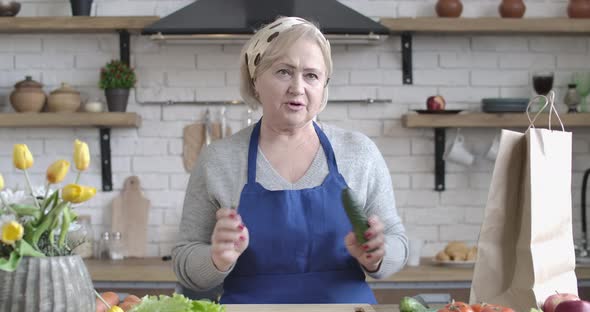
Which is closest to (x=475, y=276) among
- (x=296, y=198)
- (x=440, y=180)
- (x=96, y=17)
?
(x=296, y=198)

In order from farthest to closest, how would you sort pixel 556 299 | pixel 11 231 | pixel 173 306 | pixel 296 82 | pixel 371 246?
pixel 296 82 → pixel 371 246 → pixel 556 299 → pixel 173 306 → pixel 11 231

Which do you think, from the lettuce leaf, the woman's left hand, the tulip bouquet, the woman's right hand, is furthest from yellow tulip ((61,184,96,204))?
the woman's left hand

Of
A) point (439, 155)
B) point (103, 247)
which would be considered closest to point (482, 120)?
point (439, 155)

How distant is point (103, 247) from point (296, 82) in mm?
2314

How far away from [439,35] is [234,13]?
1.08m

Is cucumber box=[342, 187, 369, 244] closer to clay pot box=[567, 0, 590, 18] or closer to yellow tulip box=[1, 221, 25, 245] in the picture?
yellow tulip box=[1, 221, 25, 245]

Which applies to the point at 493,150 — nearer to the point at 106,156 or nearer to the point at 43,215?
the point at 106,156

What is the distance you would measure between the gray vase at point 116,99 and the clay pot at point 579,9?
213 centimetres

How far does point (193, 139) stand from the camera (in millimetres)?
4320

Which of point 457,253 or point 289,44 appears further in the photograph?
point 457,253

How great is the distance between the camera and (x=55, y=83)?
14.2 ft

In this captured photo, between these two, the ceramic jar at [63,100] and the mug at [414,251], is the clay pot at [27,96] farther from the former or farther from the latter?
the mug at [414,251]

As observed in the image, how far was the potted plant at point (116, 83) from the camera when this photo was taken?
4.14 metres

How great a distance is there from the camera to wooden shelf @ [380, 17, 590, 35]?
4.10m
